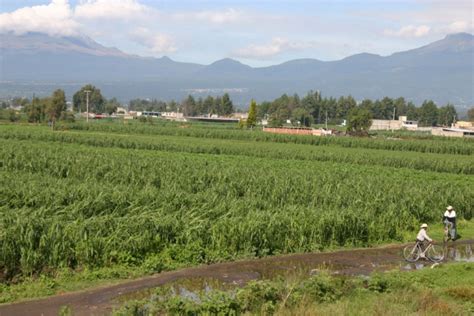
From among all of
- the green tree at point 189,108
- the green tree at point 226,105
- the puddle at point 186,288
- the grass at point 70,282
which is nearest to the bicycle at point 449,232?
the grass at point 70,282

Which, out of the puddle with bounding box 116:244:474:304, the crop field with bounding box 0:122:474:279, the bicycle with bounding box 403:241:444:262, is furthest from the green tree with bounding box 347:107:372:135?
the bicycle with bounding box 403:241:444:262

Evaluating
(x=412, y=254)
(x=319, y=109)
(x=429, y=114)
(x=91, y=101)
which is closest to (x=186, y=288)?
(x=412, y=254)

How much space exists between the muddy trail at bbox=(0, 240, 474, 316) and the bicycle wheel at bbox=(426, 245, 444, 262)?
241 millimetres

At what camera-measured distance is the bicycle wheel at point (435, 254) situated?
17016 mm

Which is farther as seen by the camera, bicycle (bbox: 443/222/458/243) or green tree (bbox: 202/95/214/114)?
green tree (bbox: 202/95/214/114)

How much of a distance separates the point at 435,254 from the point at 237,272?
688 centimetres

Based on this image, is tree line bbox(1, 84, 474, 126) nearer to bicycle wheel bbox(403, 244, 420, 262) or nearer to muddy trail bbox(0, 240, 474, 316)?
muddy trail bbox(0, 240, 474, 316)

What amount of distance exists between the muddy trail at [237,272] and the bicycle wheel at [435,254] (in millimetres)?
241

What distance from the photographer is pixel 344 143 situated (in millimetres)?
67375

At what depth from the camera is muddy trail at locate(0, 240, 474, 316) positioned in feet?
37.1

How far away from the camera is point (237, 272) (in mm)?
14523

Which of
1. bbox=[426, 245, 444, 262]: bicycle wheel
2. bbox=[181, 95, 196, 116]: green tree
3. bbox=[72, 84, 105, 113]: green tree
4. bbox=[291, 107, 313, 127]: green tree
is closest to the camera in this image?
bbox=[426, 245, 444, 262]: bicycle wheel

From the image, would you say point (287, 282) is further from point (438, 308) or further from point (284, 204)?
point (284, 204)

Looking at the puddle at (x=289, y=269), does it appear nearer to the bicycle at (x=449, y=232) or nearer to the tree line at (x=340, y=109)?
the bicycle at (x=449, y=232)
